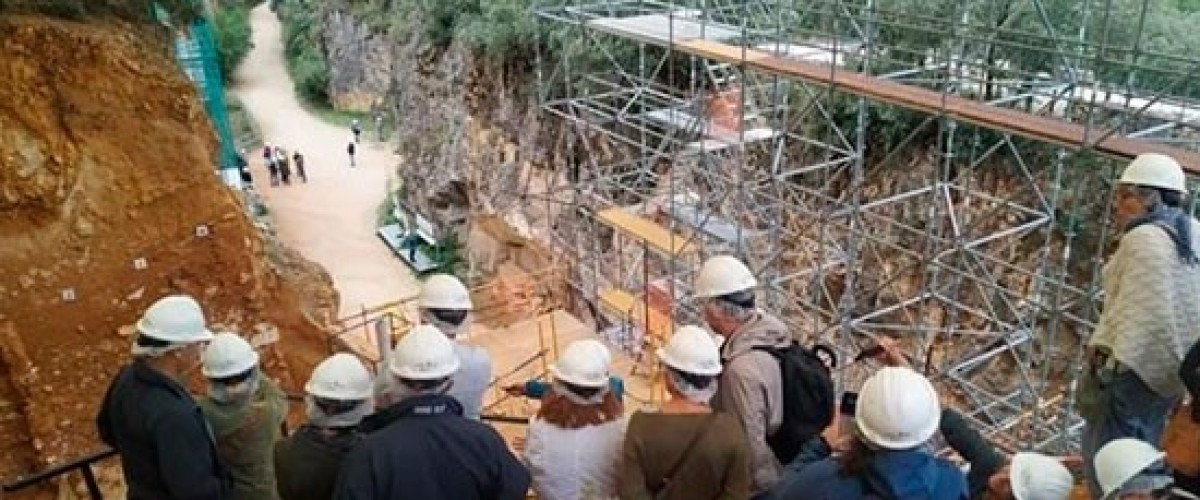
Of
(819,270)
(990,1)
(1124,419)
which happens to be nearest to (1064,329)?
(819,270)

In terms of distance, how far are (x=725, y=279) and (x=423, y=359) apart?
3.61 feet

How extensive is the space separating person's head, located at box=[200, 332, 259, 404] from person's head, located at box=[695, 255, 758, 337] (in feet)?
5.21

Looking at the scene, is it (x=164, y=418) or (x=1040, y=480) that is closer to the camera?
(x=1040, y=480)

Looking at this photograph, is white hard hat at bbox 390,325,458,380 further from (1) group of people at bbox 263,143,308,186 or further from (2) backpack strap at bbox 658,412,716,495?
(1) group of people at bbox 263,143,308,186

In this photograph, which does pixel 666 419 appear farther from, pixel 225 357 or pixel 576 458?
pixel 225 357

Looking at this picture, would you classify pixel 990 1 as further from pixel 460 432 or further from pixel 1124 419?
pixel 460 432

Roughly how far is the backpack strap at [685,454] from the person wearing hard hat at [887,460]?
1.29 ft

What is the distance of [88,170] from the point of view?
6.45 metres

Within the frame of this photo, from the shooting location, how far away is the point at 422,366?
3.04 m

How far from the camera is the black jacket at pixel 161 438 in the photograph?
10.6 feet

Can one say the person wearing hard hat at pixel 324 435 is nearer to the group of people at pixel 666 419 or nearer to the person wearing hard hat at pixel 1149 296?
the group of people at pixel 666 419

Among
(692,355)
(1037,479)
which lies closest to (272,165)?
(692,355)

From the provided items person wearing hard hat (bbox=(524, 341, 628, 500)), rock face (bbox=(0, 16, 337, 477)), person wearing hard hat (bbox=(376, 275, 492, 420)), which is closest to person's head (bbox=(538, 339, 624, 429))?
person wearing hard hat (bbox=(524, 341, 628, 500))

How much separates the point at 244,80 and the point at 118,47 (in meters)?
31.4
